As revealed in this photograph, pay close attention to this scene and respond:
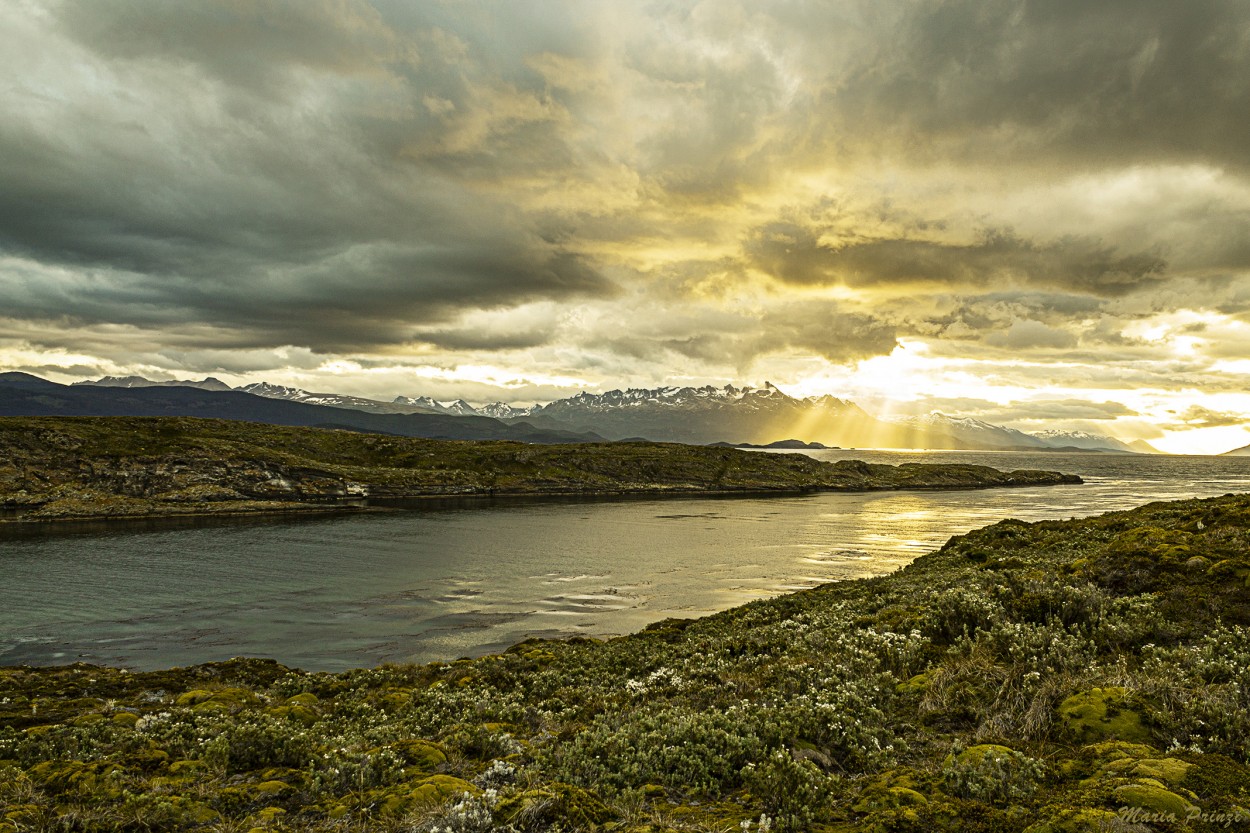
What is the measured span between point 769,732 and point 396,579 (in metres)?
48.6

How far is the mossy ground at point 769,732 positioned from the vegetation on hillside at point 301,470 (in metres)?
103

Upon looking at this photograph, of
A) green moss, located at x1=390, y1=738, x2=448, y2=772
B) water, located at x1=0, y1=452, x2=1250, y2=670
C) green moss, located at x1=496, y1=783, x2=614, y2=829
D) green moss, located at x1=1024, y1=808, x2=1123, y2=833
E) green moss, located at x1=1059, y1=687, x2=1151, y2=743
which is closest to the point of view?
green moss, located at x1=1024, y1=808, x2=1123, y2=833

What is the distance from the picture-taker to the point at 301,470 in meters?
128

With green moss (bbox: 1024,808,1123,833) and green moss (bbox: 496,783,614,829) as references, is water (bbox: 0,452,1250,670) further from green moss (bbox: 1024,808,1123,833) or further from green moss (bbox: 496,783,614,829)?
green moss (bbox: 1024,808,1123,833)

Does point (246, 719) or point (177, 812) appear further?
point (246, 719)

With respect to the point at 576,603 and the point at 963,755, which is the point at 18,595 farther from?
the point at 963,755

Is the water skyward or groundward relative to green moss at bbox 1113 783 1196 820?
groundward

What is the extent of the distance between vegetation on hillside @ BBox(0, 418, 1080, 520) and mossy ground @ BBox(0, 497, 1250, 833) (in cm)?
10259

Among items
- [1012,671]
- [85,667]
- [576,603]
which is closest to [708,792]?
[1012,671]

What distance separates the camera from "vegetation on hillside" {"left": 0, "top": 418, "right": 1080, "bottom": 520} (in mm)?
103812

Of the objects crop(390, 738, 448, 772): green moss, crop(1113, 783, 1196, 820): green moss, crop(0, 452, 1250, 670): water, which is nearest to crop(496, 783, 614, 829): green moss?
crop(390, 738, 448, 772): green moss

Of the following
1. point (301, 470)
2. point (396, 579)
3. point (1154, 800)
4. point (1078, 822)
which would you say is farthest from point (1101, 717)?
point (301, 470)

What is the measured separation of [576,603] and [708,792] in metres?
36.4

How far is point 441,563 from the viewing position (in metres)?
60.6
